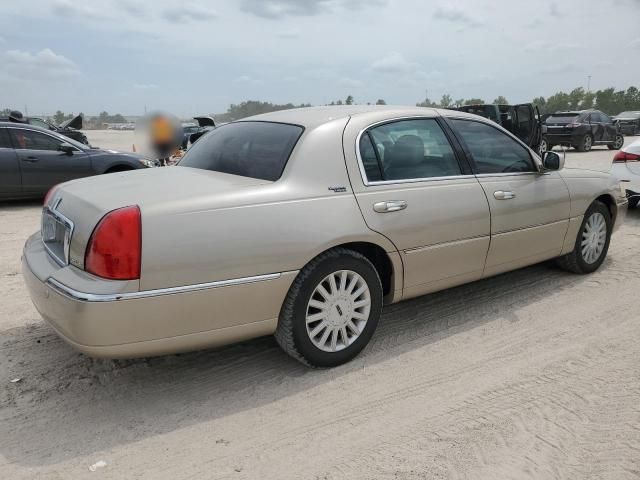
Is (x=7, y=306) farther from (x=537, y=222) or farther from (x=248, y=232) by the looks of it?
(x=537, y=222)

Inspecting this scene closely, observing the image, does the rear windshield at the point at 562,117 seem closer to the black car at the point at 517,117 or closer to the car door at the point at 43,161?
the black car at the point at 517,117

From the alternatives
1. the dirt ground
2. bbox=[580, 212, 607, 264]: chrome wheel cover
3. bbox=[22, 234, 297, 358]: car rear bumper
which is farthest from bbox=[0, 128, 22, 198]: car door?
bbox=[580, 212, 607, 264]: chrome wheel cover

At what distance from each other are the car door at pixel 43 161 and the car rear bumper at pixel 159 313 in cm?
694

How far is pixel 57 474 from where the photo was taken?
2.47m

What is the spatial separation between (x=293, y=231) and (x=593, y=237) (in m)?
3.41

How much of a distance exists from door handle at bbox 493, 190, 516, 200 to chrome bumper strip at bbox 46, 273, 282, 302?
1.99 meters

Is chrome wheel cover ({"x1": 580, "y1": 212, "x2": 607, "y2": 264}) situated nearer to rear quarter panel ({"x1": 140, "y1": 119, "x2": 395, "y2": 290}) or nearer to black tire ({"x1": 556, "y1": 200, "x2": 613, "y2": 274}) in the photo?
A: black tire ({"x1": 556, "y1": 200, "x2": 613, "y2": 274})

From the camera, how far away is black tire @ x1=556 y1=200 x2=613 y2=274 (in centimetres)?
504

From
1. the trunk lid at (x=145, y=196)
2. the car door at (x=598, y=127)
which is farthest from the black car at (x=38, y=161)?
the car door at (x=598, y=127)

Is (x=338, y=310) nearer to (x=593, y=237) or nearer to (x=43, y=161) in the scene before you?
(x=593, y=237)

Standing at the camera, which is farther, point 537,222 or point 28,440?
point 537,222

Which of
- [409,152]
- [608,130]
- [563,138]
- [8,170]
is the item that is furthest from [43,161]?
[608,130]

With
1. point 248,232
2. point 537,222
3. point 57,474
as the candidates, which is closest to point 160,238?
point 248,232

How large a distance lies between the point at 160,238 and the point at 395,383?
158 centimetres
